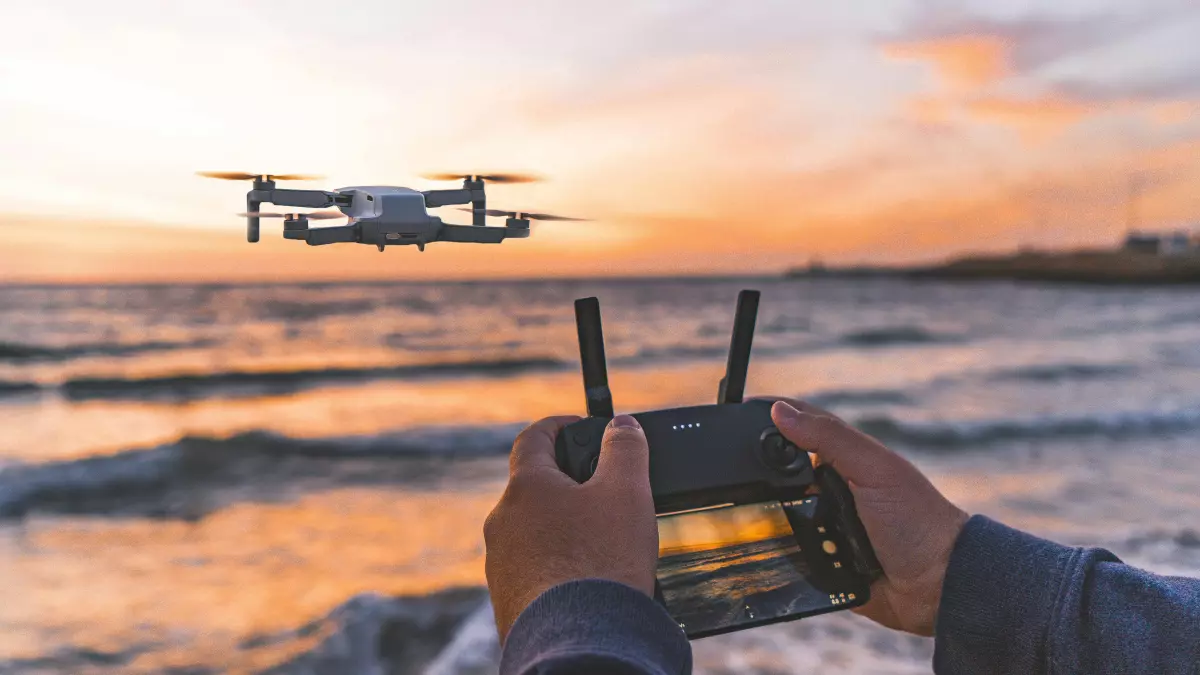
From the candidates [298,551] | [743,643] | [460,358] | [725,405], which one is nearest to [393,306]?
[460,358]

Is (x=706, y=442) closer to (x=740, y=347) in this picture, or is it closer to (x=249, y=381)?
(x=740, y=347)

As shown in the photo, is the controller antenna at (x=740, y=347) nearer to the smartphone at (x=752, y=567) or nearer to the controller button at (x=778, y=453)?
the controller button at (x=778, y=453)

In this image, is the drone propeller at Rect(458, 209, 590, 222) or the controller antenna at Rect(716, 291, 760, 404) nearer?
the drone propeller at Rect(458, 209, 590, 222)

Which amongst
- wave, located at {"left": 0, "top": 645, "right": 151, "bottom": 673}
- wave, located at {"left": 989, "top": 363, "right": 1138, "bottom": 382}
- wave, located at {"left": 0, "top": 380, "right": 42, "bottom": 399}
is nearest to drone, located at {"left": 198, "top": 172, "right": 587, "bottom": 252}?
wave, located at {"left": 0, "top": 645, "right": 151, "bottom": 673}

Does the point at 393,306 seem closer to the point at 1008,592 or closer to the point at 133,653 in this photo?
the point at 133,653

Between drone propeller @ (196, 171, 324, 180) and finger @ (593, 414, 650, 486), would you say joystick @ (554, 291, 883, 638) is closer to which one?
finger @ (593, 414, 650, 486)

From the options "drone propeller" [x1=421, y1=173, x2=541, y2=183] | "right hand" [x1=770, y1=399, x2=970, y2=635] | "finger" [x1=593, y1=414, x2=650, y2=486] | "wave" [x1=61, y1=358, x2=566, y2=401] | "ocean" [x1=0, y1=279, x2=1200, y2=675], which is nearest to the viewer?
"drone propeller" [x1=421, y1=173, x2=541, y2=183]
